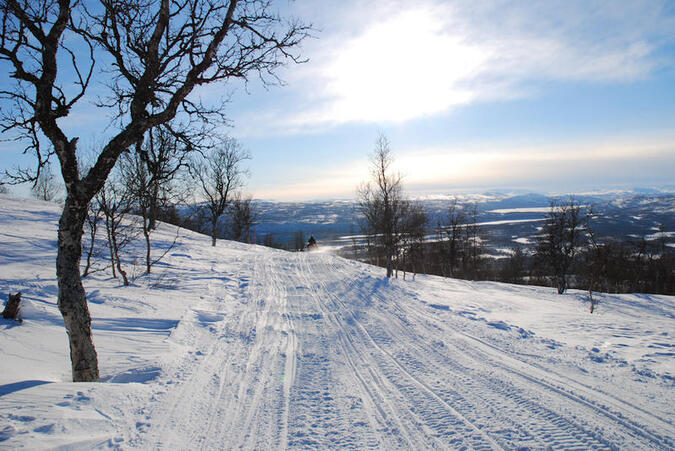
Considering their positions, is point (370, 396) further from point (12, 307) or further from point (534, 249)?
point (534, 249)

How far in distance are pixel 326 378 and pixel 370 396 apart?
82 cm

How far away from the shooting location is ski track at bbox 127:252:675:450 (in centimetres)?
318

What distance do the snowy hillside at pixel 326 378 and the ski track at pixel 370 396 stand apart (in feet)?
0.07

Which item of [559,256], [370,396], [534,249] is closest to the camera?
[370,396]

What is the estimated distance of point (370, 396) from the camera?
4066 millimetres

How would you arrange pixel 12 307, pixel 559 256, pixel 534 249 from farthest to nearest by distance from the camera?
pixel 534 249 → pixel 559 256 → pixel 12 307

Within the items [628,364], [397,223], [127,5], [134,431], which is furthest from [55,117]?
[397,223]

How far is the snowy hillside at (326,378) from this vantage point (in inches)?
125

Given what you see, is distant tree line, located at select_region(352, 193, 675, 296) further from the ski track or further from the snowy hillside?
the ski track

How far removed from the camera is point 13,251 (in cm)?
1055

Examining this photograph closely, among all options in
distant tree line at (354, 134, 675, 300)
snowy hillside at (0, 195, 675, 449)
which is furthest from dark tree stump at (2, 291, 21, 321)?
distant tree line at (354, 134, 675, 300)

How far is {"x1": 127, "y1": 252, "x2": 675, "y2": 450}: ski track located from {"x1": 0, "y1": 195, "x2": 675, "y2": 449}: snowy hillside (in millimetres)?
21

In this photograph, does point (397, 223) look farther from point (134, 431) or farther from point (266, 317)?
point (134, 431)

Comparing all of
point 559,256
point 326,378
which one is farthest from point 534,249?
point 326,378
